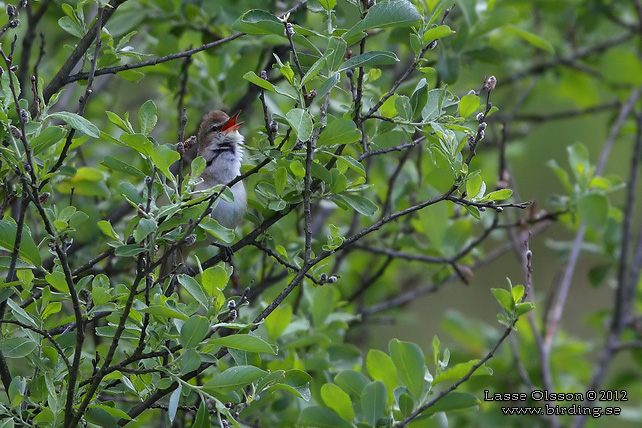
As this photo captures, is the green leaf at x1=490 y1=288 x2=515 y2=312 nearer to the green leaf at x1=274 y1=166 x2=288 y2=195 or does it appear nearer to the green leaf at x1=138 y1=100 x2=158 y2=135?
the green leaf at x1=274 y1=166 x2=288 y2=195

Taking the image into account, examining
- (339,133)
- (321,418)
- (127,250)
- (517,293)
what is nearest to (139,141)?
(127,250)

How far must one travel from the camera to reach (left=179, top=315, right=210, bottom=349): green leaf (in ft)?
5.98

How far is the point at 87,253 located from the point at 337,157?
1640mm

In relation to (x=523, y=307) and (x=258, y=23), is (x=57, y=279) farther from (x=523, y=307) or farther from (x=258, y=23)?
(x=523, y=307)

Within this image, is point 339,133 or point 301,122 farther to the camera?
point 339,133

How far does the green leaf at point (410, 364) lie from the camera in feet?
7.82

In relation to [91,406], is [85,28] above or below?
above

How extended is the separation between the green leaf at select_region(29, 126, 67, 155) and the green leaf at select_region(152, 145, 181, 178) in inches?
11.0

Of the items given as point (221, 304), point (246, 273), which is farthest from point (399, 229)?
point (221, 304)

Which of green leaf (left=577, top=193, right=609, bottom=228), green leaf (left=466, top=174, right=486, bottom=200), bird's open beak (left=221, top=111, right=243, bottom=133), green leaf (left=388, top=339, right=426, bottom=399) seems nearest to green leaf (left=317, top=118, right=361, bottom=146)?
green leaf (left=466, top=174, right=486, bottom=200)

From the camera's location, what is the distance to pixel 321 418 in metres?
2.34

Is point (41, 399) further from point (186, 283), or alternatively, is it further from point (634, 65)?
point (634, 65)

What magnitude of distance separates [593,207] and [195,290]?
2.23 meters

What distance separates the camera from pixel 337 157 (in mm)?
2135
